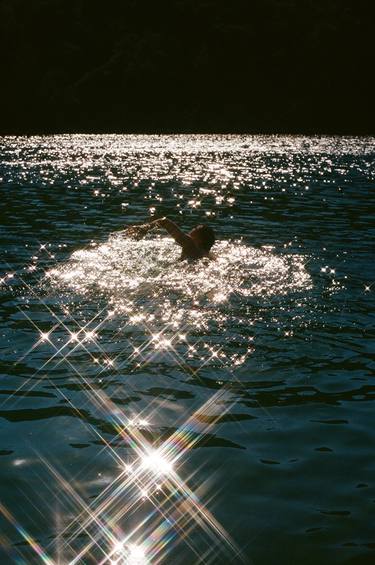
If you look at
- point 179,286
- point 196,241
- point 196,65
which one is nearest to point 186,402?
point 179,286

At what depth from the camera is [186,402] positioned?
1003 cm

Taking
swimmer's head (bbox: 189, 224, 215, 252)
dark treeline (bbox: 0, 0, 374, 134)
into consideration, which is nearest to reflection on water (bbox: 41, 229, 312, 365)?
swimmer's head (bbox: 189, 224, 215, 252)

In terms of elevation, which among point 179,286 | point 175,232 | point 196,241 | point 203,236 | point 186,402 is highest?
point 175,232

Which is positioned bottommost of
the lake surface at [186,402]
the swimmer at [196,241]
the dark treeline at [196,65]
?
the lake surface at [186,402]

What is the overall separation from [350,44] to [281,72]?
15.6m

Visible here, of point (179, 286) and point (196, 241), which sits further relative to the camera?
point (196, 241)

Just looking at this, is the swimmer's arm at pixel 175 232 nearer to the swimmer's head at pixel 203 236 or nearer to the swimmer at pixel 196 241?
the swimmer at pixel 196 241

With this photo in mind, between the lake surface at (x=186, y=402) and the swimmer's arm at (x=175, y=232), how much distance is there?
640 millimetres

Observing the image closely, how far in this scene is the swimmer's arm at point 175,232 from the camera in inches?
680

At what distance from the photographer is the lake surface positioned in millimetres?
6945

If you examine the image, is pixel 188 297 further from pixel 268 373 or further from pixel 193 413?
pixel 193 413

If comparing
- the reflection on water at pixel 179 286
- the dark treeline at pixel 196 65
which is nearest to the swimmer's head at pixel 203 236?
the reflection on water at pixel 179 286

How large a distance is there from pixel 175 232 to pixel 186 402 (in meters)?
8.67

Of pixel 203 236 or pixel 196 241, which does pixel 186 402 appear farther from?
pixel 196 241
